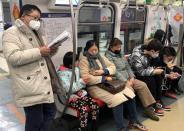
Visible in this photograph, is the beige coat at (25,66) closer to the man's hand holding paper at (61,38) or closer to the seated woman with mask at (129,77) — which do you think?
the man's hand holding paper at (61,38)

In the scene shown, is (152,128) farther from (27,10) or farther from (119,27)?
(27,10)

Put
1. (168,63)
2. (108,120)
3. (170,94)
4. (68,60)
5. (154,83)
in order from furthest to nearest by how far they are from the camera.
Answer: (170,94), (168,63), (154,83), (108,120), (68,60)

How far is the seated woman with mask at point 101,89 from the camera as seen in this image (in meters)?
2.82

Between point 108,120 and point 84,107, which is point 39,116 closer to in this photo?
point 84,107

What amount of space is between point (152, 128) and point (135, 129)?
0.23 m

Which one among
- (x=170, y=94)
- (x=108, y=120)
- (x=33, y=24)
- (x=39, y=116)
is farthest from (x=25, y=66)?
(x=170, y=94)

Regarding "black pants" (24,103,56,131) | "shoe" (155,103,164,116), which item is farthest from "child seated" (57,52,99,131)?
"shoe" (155,103,164,116)

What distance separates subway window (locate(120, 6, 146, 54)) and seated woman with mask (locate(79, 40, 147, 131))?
1.27m

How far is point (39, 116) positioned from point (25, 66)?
18.7 inches

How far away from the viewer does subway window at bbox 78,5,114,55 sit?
348cm

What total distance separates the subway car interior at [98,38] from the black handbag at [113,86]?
167 mm

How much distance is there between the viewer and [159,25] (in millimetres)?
4961

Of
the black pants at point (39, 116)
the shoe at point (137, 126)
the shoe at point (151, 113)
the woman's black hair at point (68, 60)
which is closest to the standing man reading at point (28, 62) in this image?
the black pants at point (39, 116)

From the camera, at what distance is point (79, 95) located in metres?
2.84
